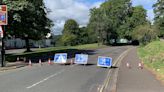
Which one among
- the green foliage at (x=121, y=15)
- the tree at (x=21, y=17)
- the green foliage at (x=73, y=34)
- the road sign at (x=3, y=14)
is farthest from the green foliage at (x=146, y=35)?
the road sign at (x=3, y=14)

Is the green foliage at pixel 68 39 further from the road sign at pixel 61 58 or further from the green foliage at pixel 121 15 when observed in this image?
the road sign at pixel 61 58

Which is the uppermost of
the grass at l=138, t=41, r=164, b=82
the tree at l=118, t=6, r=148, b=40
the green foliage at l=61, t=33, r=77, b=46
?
the tree at l=118, t=6, r=148, b=40

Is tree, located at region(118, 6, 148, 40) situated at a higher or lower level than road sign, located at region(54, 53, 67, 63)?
higher

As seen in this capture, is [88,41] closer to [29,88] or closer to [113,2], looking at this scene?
[113,2]

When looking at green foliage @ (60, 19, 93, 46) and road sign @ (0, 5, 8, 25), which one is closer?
road sign @ (0, 5, 8, 25)

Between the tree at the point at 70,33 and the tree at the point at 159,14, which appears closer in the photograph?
the tree at the point at 159,14

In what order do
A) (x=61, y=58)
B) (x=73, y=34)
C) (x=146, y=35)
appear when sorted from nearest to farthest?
(x=61, y=58), (x=146, y=35), (x=73, y=34)

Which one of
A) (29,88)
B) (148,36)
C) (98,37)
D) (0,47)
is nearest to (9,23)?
(0,47)

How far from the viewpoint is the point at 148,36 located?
94375mm

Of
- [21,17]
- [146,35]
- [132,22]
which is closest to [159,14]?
[132,22]

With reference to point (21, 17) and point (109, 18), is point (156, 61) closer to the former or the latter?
point (21, 17)

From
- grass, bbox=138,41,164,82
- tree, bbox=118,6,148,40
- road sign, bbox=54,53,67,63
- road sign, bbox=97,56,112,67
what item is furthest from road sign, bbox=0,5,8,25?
tree, bbox=118,6,148,40

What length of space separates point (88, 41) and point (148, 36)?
1755 inches

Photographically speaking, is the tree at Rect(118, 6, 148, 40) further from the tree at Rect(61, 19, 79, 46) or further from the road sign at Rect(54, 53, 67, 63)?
the road sign at Rect(54, 53, 67, 63)
